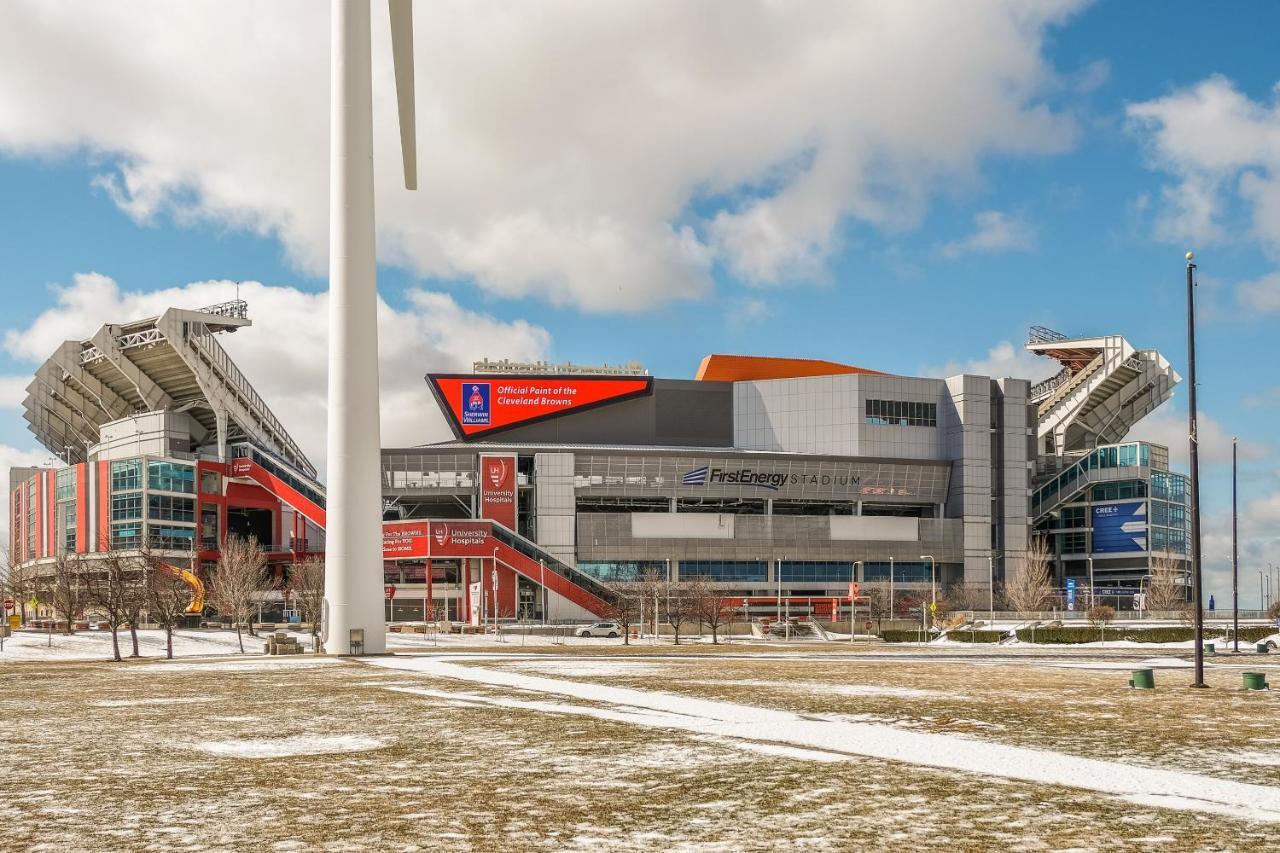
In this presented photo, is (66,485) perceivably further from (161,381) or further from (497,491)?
(497,491)

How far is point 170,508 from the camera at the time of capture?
146m

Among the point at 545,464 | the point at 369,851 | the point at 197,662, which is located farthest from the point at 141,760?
the point at 545,464

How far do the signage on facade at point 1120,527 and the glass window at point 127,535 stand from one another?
419 feet

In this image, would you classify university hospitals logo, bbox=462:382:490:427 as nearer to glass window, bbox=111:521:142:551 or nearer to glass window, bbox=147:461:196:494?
glass window, bbox=147:461:196:494

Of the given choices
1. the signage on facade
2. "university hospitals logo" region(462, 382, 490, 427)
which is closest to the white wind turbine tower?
"university hospitals logo" region(462, 382, 490, 427)

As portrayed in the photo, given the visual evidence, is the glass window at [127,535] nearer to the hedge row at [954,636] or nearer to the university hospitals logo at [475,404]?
the university hospitals logo at [475,404]

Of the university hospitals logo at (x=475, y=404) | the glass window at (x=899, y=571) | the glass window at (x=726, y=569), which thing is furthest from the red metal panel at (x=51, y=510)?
the glass window at (x=899, y=571)

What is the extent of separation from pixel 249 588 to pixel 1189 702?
300 ft

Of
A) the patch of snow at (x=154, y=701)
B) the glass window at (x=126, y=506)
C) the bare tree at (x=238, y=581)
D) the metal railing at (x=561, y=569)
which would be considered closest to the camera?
the patch of snow at (x=154, y=701)

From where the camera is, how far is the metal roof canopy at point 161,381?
146375 millimetres

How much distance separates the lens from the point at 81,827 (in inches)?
509

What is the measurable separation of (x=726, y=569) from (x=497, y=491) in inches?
1229

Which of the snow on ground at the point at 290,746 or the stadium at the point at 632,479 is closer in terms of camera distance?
the snow on ground at the point at 290,746

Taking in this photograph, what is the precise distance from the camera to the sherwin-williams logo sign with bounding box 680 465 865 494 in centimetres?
15338
